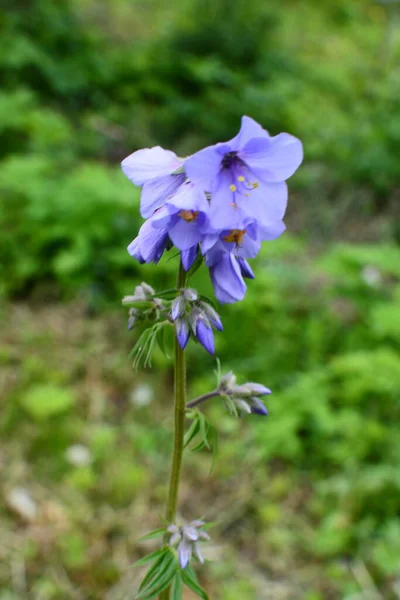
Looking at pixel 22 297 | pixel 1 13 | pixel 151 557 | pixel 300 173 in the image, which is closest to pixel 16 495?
pixel 151 557

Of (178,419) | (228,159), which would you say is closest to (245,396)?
(178,419)

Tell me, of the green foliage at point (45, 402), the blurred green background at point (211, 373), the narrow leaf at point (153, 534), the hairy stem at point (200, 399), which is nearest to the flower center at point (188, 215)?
the hairy stem at point (200, 399)

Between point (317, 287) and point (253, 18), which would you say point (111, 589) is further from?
point (253, 18)

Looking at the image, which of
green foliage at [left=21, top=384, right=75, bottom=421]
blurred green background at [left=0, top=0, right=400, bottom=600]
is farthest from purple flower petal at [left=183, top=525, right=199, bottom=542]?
green foliage at [left=21, top=384, right=75, bottom=421]

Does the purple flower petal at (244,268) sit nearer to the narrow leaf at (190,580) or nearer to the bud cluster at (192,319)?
the bud cluster at (192,319)

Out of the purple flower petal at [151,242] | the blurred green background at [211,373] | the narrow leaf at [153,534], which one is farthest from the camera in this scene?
the blurred green background at [211,373]

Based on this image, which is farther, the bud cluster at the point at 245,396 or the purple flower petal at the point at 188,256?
the bud cluster at the point at 245,396

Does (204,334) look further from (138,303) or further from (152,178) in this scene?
(152,178)

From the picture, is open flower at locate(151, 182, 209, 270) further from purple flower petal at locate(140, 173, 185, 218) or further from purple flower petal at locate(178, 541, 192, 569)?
purple flower petal at locate(178, 541, 192, 569)
